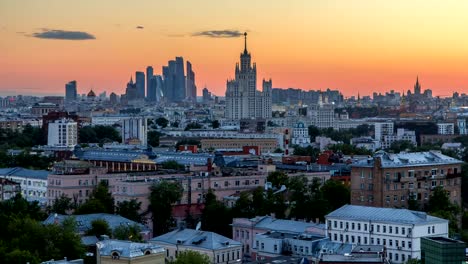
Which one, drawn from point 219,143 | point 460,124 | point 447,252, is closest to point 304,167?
point 447,252

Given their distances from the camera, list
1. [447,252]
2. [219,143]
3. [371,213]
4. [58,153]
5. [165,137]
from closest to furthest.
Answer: [447,252]
[371,213]
[58,153]
[219,143]
[165,137]

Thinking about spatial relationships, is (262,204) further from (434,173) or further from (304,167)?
(304,167)

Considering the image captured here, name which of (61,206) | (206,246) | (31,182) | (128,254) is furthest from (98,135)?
(128,254)

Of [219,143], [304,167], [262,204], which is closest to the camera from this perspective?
[262,204]

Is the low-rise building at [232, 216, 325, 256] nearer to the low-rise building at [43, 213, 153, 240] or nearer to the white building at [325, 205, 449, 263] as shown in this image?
the white building at [325, 205, 449, 263]

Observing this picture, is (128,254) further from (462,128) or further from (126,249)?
(462,128)

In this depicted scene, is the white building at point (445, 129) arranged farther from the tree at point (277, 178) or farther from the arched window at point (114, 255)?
the arched window at point (114, 255)
